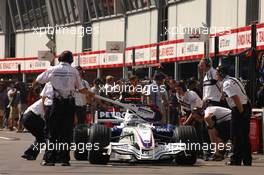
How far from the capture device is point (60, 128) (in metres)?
15.2

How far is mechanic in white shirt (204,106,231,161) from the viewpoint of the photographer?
17.1 meters

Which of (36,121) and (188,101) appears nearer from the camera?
(36,121)

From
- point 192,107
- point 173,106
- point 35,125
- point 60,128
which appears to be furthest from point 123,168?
point 173,106

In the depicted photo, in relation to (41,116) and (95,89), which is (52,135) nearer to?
(41,116)

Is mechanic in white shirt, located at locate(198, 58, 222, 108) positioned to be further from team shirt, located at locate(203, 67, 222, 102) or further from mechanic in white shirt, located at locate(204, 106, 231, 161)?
mechanic in white shirt, located at locate(204, 106, 231, 161)

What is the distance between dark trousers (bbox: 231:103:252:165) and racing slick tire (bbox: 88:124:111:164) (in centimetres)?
223

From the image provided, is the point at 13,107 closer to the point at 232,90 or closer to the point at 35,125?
the point at 35,125

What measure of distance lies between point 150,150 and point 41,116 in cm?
222

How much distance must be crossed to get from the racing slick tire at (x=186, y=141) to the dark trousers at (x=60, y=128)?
1.87 metres

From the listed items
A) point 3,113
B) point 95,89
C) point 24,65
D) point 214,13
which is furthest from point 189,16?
point 24,65

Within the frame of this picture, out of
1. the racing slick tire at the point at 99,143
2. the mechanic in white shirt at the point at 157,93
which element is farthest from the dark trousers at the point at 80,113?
the racing slick tire at the point at 99,143

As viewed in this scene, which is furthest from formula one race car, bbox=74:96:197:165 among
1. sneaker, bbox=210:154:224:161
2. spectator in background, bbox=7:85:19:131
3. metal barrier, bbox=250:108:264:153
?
spectator in background, bbox=7:85:19:131

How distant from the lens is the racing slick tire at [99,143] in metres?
15.4

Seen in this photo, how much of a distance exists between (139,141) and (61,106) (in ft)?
4.69
